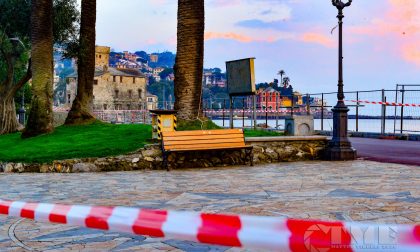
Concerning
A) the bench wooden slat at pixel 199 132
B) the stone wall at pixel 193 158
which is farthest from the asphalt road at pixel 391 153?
the bench wooden slat at pixel 199 132

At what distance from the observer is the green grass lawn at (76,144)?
13.5 metres

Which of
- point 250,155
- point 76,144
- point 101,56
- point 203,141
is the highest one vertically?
point 101,56

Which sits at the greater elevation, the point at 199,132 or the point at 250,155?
the point at 199,132

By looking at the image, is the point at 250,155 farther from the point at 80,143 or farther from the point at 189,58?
the point at 80,143

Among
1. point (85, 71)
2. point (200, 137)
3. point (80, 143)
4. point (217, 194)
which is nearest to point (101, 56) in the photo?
point (85, 71)

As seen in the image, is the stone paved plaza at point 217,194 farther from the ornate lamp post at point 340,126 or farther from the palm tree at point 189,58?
the palm tree at point 189,58

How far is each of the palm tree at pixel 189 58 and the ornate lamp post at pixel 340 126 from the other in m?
3.72

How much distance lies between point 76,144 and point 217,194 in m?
7.93

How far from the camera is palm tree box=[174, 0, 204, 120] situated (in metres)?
15.0

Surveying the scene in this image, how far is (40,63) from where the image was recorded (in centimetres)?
1895

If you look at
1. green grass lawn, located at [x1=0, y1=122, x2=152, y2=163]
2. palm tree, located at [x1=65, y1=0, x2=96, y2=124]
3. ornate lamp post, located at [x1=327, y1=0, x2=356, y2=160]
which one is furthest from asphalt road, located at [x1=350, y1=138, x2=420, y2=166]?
palm tree, located at [x1=65, y1=0, x2=96, y2=124]

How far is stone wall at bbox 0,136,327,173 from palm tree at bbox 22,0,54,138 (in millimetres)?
5702

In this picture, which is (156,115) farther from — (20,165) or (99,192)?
(99,192)

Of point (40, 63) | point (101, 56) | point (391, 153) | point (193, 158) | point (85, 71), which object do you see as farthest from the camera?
point (101, 56)
